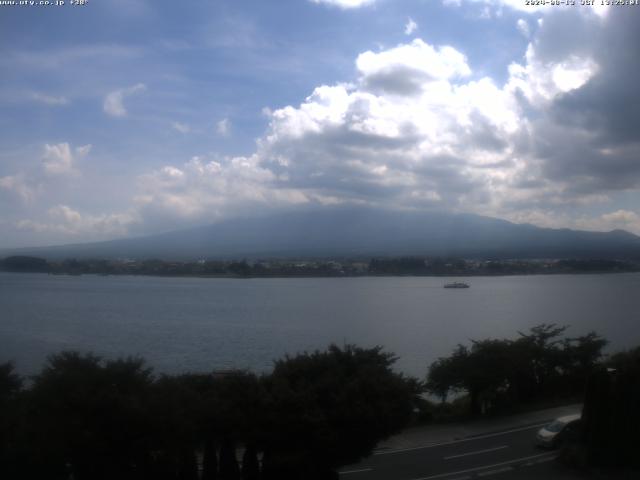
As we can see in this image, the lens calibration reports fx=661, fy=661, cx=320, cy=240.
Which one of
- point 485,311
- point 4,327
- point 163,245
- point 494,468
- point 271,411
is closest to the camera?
point 271,411

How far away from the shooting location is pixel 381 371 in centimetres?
973

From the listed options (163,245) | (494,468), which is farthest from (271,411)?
(163,245)

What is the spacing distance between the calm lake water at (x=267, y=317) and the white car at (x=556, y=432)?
9.73 metres

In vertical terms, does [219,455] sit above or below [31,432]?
below

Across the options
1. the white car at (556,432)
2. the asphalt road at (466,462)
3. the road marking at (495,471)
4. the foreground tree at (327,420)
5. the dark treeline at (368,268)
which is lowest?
the asphalt road at (466,462)

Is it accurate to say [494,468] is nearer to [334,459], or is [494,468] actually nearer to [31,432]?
[334,459]

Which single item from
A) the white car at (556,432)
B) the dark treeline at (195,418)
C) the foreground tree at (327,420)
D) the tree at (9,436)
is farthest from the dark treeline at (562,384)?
the tree at (9,436)

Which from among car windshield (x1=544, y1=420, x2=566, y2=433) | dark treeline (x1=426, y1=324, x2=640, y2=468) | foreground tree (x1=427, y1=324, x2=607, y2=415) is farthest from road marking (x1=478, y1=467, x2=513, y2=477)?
foreground tree (x1=427, y1=324, x2=607, y2=415)

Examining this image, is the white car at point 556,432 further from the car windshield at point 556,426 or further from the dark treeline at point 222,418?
the dark treeline at point 222,418

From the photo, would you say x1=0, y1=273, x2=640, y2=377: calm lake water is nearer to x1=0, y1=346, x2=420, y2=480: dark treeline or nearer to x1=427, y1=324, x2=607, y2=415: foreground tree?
x1=427, y1=324, x2=607, y2=415: foreground tree

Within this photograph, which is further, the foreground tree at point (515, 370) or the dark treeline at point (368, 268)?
the dark treeline at point (368, 268)

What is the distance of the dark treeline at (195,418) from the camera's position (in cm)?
755

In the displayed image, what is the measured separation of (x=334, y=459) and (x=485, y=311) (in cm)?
3495

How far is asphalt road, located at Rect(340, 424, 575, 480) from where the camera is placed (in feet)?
33.5
